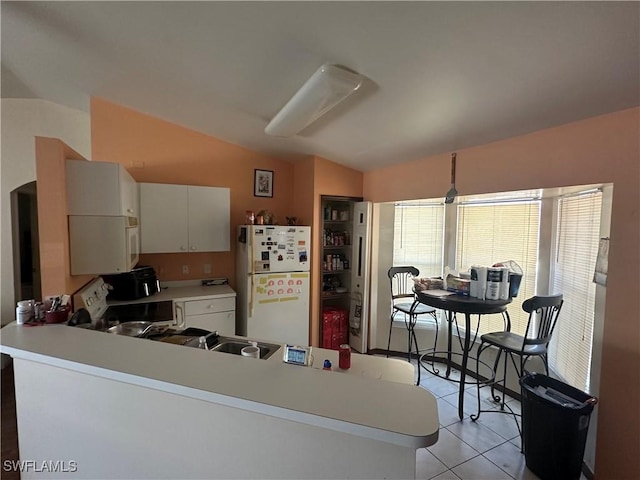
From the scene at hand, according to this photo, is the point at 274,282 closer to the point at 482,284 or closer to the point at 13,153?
the point at 482,284

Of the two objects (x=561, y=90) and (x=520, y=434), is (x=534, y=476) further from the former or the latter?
(x=561, y=90)

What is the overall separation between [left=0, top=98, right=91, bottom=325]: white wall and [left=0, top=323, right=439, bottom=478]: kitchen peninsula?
2.47 metres

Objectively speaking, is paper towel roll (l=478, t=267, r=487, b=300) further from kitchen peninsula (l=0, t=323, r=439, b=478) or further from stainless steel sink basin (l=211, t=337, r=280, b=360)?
stainless steel sink basin (l=211, t=337, r=280, b=360)

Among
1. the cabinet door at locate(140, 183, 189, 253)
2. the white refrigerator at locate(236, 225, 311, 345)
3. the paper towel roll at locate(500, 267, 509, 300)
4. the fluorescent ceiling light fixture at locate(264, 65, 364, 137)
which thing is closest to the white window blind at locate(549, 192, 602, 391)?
the paper towel roll at locate(500, 267, 509, 300)

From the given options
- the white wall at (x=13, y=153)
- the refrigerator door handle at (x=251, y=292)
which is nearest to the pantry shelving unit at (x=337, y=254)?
the refrigerator door handle at (x=251, y=292)

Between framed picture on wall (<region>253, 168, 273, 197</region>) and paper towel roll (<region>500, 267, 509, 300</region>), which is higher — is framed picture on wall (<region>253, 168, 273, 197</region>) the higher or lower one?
the higher one

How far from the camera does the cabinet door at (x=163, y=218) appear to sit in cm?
302

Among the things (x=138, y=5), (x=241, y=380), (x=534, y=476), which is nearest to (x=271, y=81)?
(x=138, y=5)

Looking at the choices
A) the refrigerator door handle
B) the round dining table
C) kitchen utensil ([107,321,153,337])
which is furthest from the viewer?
the refrigerator door handle

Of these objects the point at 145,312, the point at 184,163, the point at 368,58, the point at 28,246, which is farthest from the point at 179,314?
the point at 28,246

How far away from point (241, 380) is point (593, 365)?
2140mm

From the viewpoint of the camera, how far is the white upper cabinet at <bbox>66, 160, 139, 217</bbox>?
2.07m

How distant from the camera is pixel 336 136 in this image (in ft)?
9.20

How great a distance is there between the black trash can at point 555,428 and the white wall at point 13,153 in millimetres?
4596
